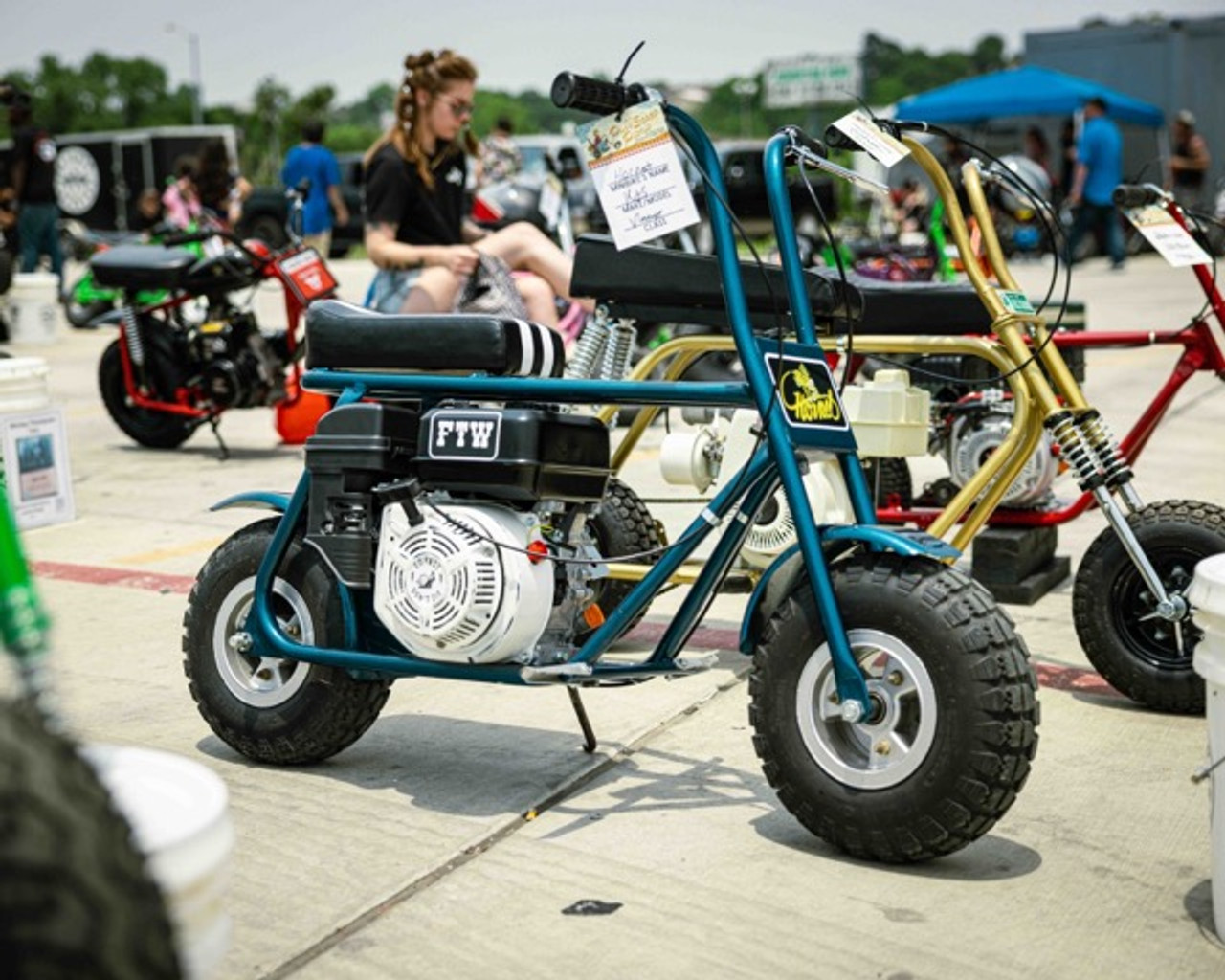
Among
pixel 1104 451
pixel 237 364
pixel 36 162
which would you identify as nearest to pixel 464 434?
pixel 1104 451

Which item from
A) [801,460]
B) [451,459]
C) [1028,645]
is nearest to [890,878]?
[801,460]

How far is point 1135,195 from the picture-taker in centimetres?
482

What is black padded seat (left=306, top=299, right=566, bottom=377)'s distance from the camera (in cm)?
371

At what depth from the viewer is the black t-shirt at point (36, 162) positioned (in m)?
14.8

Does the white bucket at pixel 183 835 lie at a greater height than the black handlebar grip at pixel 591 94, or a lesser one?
lesser

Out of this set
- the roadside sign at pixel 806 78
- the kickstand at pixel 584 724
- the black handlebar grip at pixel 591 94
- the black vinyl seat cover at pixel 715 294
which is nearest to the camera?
the black handlebar grip at pixel 591 94

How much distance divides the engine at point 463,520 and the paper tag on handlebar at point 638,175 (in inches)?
17.8

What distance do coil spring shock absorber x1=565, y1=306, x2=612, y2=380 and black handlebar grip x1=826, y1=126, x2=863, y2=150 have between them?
1.08 m

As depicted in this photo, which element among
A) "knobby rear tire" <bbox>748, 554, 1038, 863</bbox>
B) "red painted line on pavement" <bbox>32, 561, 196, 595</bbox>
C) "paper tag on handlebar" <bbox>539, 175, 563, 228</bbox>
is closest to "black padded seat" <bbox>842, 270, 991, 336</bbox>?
"knobby rear tire" <bbox>748, 554, 1038, 863</bbox>

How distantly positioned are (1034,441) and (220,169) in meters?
9.63

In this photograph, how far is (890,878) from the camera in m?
3.28

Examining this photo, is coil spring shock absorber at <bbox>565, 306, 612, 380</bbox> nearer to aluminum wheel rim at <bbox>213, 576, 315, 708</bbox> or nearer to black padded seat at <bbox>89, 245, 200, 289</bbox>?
aluminum wheel rim at <bbox>213, 576, 315, 708</bbox>

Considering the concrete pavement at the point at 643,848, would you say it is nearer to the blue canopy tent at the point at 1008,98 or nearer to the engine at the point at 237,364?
the engine at the point at 237,364

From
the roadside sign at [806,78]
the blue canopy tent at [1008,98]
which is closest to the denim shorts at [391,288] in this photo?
the blue canopy tent at [1008,98]
